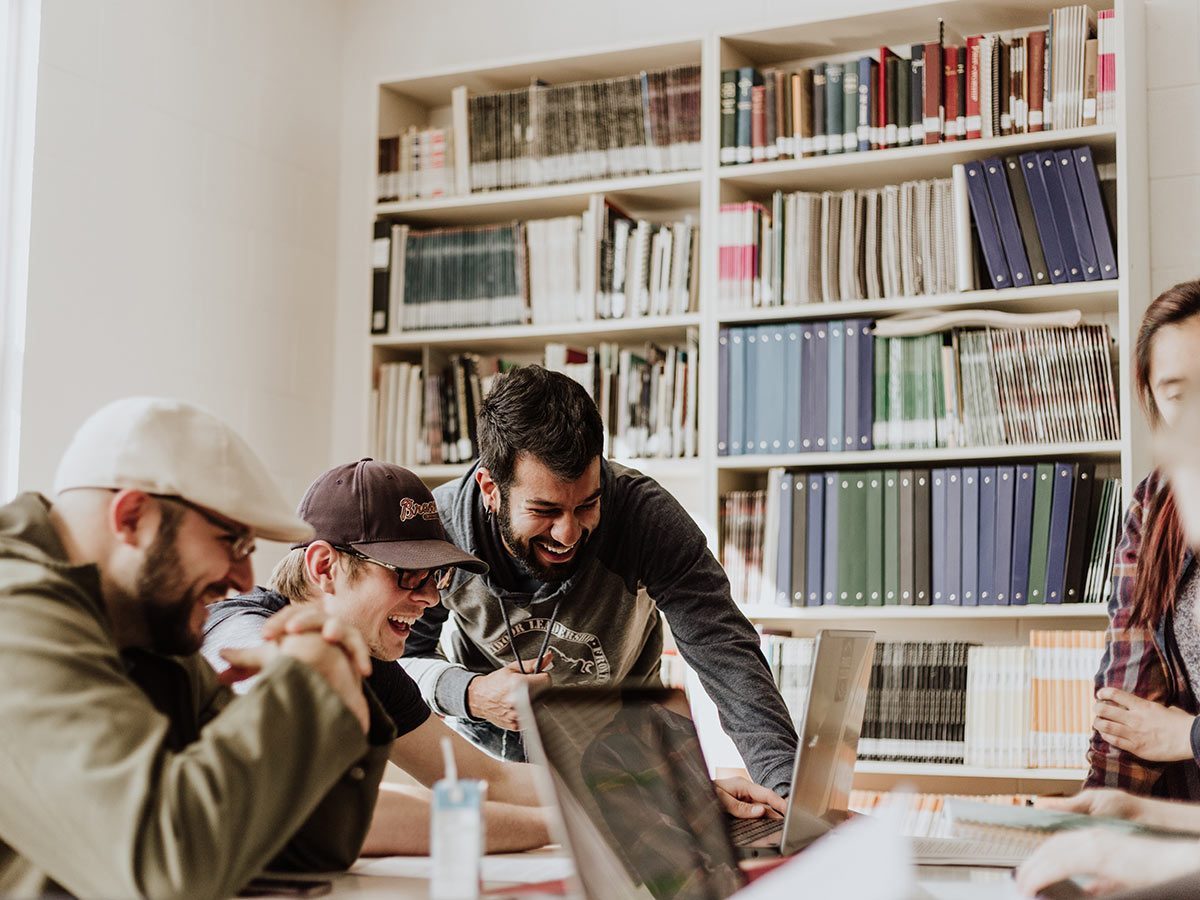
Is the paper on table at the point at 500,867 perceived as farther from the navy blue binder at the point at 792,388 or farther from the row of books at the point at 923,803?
the navy blue binder at the point at 792,388

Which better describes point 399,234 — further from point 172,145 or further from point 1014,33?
point 1014,33

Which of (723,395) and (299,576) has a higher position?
(723,395)

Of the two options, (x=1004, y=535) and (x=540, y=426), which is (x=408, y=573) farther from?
(x=1004, y=535)

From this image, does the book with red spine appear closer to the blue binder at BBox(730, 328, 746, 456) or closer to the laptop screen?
the blue binder at BBox(730, 328, 746, 456)

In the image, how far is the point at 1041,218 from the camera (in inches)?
121

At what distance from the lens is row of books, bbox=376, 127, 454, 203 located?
12.2 ft

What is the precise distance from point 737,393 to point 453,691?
4.39 ft

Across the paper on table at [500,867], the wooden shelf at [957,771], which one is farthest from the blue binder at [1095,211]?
the paper on table at [500,867]

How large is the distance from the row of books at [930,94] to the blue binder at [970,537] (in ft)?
2.73

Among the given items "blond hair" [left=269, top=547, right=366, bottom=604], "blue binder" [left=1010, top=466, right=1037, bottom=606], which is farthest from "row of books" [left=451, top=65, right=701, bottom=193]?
"blond hair" [left=269, top=547, right=366, bottom=604]

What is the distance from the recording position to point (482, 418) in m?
2.30

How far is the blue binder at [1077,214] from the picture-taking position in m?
3.02

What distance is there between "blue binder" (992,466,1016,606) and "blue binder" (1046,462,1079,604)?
0.29ft

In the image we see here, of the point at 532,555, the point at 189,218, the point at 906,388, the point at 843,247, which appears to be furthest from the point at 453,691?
the point at 189,218
